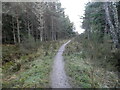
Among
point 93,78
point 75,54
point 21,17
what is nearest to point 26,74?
point 93,78

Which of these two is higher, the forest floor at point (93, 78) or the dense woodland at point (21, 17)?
the dense woodland at point (21, 17)

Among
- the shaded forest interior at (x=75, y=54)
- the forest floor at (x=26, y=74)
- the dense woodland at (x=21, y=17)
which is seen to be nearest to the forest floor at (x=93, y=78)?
the shaded forest interior at (x=75, y=54)

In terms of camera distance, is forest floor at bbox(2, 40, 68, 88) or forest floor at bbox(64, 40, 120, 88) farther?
forest floor at bbox(2, 40, 68, 88)

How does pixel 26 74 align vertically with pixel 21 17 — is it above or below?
below

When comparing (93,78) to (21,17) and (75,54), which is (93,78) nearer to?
(75,54)

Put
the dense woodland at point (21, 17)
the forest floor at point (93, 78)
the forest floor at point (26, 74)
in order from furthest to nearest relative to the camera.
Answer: the dense woodland at point (21, 17) → the forest floor at point (26, 74) → the forest floor at point (93, 78)

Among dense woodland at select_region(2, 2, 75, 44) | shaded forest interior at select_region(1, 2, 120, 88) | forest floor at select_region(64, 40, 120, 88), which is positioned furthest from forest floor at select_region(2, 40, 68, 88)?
dense woodland at select_region(2, 2, 75, 44)

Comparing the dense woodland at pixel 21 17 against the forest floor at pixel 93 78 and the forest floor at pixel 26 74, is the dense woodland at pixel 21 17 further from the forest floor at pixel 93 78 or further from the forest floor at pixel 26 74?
the forest floor at pixel 93 78

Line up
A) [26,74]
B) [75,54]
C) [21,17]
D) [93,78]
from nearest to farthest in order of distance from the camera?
[93,78] < [26,74] < [75,54] < [21,17]

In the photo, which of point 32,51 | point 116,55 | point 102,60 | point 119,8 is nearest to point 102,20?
point 119,8

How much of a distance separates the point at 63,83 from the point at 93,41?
269 centimetres

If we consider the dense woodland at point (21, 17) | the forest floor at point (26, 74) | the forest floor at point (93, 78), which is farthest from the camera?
the dense woodland at point (21, 17)

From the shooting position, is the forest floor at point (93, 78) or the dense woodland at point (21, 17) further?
the dense woodland at point (21, 17)

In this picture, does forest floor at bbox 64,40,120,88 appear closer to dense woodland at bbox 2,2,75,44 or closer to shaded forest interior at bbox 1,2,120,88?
shaded forest interior at bbox 1,2,120,88
